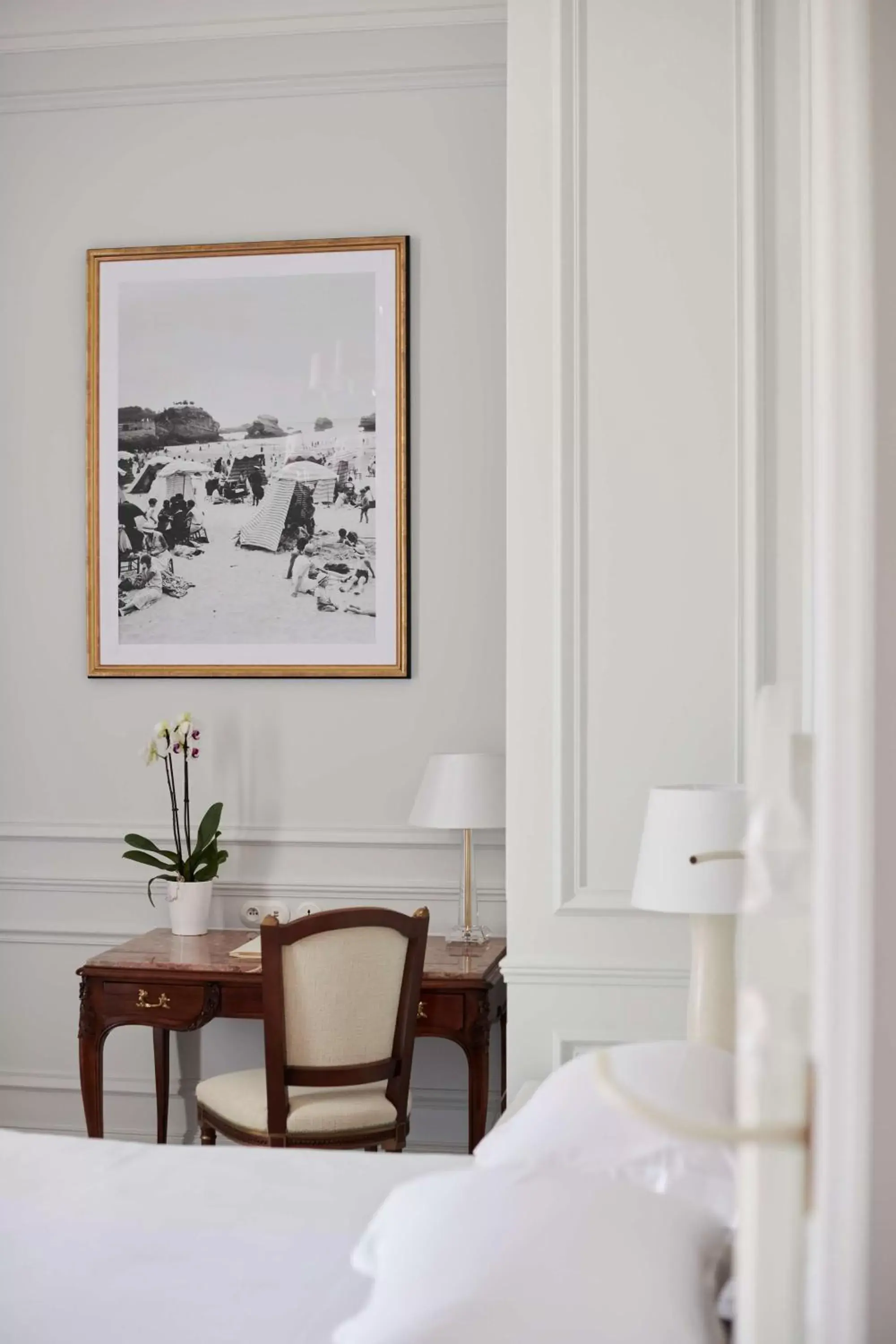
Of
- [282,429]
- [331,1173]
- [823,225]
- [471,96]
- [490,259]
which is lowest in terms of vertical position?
[331,1173]

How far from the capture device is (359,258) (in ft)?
12.1

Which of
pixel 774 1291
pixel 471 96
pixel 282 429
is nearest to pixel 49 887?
pixel 282 429

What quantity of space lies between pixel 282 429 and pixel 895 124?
3087 mm

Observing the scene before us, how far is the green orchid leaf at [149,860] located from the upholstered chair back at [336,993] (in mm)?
808

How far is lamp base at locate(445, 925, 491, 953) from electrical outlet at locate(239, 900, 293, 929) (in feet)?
1.45

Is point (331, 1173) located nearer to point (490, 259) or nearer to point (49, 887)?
point (49, 887)

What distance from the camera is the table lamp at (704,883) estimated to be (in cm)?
204

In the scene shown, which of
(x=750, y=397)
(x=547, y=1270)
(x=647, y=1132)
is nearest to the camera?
(x=547, y=1270)

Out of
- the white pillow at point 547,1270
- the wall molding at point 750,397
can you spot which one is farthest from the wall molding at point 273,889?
the white pillow at point 547,1270

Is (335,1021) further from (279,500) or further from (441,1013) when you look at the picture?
(279,500)

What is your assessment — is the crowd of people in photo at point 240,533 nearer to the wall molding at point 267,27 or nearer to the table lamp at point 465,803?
the table lamp at point 465,803

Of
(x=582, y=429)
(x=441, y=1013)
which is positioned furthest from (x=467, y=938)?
(x=582, y=429)

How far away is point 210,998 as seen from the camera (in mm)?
3135

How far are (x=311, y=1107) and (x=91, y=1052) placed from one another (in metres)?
0.74
